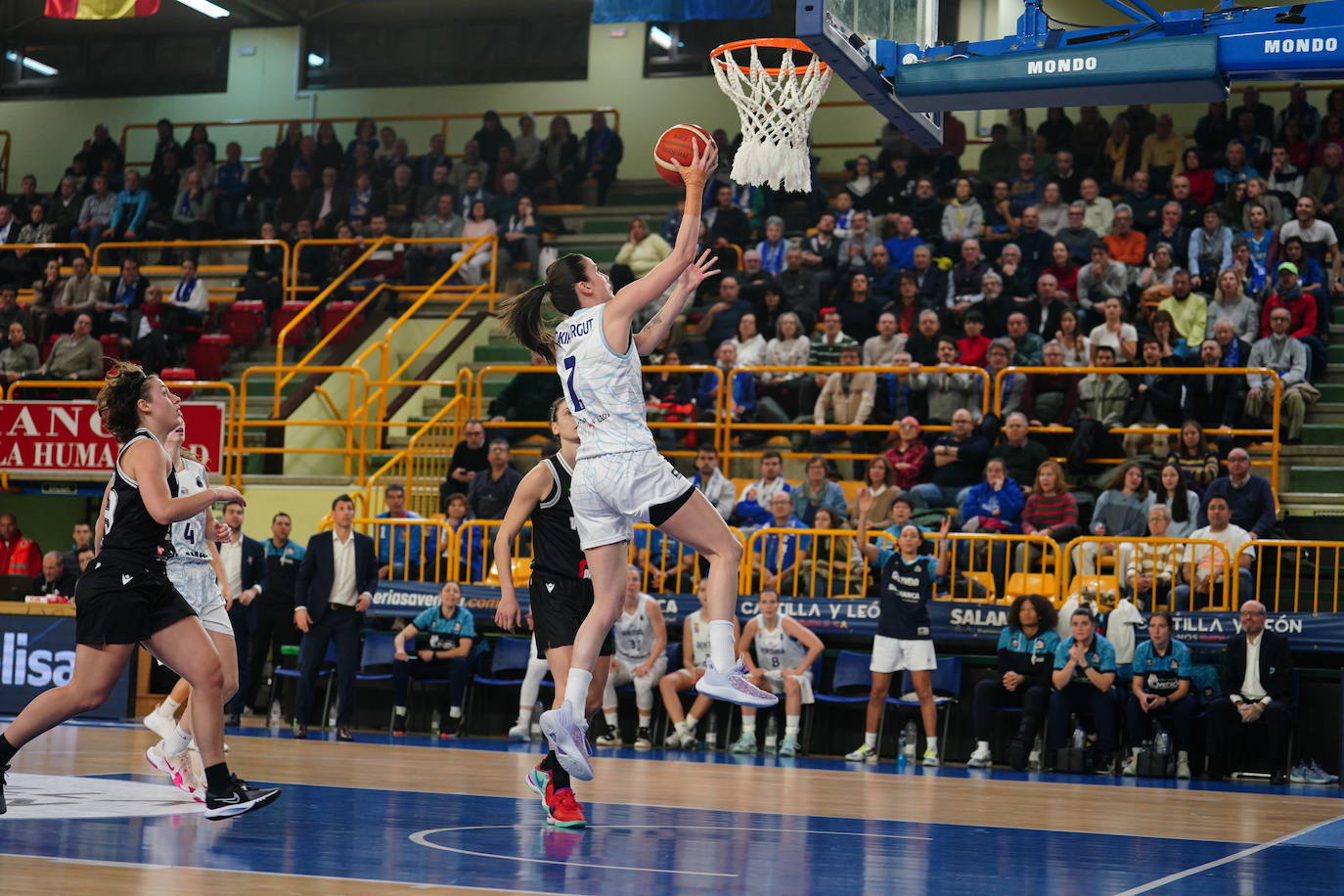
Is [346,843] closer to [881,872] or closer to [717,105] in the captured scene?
[881,872]

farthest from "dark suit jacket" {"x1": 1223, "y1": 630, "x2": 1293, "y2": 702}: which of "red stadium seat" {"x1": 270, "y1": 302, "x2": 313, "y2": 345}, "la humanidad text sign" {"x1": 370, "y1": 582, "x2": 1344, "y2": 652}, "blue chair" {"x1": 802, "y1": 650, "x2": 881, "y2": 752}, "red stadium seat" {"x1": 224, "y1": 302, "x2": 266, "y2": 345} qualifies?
"red stadium seat" {"x1": 224, "y1": 302, "x2": 266, "y2": 345}

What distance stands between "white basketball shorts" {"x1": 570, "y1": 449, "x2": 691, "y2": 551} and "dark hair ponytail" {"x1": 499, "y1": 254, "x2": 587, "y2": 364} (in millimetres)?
651

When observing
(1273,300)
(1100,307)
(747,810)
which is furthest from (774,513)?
(747,810)

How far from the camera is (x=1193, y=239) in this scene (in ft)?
59.0

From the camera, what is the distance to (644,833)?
7422 millimetres

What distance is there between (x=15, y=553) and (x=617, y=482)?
15.0 m

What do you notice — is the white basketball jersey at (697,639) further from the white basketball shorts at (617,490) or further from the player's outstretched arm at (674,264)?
the player's outstretched arm at (674,264)

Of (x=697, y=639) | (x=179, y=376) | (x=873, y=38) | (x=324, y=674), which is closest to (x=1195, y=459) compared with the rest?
(x=697, y=639)

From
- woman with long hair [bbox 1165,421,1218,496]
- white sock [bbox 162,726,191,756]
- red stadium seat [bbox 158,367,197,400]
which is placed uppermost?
red stadium seat [bbox 158,367,197,400]

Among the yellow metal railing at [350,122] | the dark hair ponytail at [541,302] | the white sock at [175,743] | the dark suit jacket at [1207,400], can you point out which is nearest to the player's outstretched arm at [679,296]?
the dark hair ponytail at [541,302]

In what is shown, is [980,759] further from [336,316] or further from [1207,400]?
[336,316]

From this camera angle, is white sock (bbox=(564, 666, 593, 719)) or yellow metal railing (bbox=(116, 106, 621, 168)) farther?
yellow metal railing (bbox=(116, 106, 621, 168))

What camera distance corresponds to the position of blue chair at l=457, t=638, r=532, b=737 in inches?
620

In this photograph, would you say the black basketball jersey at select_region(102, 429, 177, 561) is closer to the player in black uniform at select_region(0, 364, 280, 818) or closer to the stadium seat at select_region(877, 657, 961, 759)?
the player in black uniform at select_region(0, 364, 280, 818)
